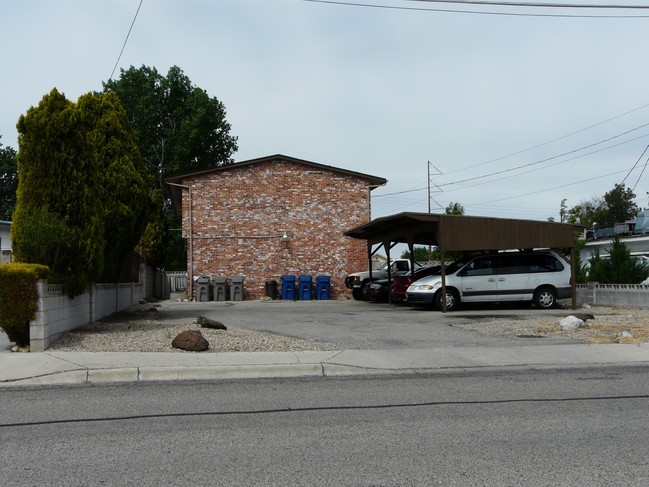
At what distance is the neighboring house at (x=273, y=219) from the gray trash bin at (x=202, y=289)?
46.9 inches

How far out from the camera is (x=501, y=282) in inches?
814

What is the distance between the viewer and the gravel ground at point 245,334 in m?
11.8

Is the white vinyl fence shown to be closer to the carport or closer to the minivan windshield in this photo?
the carport

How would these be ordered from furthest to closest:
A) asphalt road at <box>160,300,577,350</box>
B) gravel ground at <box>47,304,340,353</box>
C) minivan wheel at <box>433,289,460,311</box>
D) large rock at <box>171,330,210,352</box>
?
minivan wheel at <box>433,289,460,311</box> < asphalt road at <box>160,300,577,350</box> < gravel ground at <box>47,304,340,353</box> < large rock at <box>171,330,210,352</box>

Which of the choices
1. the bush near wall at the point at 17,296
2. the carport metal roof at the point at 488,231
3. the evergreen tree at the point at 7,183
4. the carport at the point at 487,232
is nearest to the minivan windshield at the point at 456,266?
the carport at the point at 487,232

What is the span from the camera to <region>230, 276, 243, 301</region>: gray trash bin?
28.7 m

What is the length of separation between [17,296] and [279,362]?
180 inches

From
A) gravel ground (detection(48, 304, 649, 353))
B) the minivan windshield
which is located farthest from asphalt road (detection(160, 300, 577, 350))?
the minivan windshield

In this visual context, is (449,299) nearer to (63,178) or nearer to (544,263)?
(544,263)

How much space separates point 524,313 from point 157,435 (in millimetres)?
14821

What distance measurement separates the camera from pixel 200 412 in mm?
7469

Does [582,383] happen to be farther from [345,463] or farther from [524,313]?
[524,313]

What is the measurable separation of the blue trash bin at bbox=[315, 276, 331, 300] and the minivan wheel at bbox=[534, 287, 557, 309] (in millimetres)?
10620

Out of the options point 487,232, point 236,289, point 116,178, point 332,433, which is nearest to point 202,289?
point 236,289
